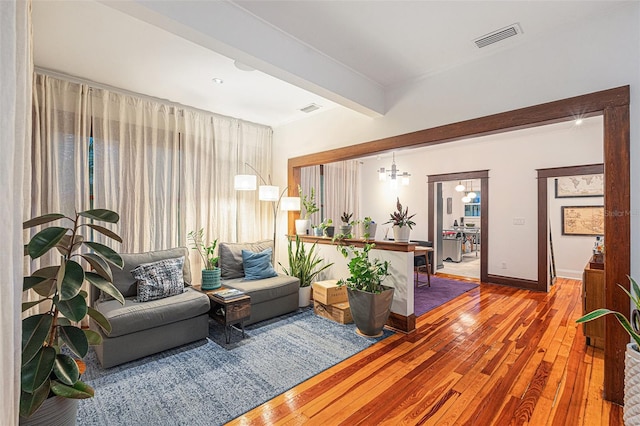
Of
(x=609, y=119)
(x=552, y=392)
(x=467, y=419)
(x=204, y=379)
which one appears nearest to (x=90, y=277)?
(x=204, y=379)

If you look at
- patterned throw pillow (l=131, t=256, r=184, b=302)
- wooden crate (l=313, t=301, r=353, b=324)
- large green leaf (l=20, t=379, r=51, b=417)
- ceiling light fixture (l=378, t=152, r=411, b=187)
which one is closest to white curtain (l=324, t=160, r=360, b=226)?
ceiling light fixture (l=378, t=152, r=411, b=187)

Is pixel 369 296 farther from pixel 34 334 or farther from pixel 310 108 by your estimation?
pixel 310 108

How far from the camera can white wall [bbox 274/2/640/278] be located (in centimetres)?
222

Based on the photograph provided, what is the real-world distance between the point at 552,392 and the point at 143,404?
3059 millimetres

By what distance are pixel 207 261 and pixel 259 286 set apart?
2.56ft

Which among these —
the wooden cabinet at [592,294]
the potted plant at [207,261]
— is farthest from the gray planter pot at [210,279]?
the wooden cabinet at [592,294]

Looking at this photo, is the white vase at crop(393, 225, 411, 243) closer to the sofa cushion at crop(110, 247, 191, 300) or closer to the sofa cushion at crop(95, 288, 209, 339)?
the sofa cushion at crop(95, 288, 209, 339)

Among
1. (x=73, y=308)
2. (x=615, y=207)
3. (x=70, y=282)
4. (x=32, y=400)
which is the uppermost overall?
(x=615, y=207)

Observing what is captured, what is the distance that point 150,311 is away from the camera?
2789mm

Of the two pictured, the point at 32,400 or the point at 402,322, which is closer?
the point at 32,400

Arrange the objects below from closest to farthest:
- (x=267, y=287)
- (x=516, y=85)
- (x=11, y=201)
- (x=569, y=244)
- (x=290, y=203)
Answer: (x=11, y=201)
(x=516, y=85)
(x=267, y=287)
(x=290, y=203)
(x=569, y=244)

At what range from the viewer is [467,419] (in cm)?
201

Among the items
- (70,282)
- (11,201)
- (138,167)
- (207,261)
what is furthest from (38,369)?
(138,167)

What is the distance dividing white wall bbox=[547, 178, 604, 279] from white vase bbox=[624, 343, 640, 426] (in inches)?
203
